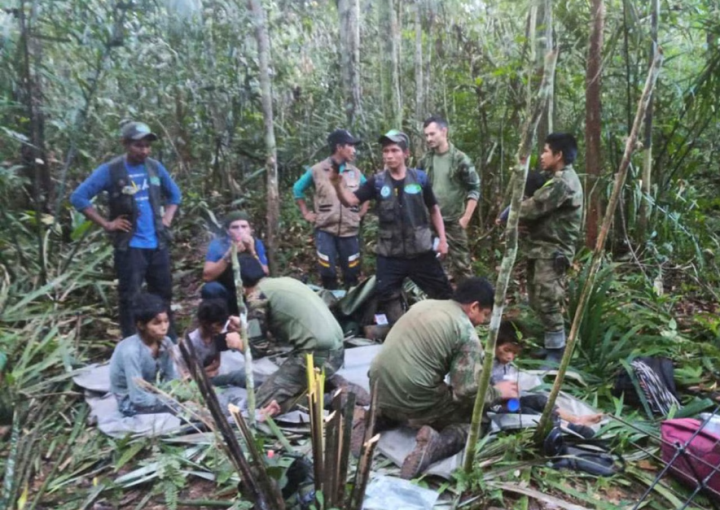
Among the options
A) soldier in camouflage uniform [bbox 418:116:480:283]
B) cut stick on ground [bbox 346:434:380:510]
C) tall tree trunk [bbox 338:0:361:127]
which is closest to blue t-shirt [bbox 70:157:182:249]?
soldier in camouflage uniform [bbox 418:116:480:283]

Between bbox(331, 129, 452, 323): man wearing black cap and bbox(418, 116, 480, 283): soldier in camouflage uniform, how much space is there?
56 centimetres

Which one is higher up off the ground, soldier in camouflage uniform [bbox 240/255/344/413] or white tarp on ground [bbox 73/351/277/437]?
soldier in camouflage uniform [bbox 240/255/344/413]

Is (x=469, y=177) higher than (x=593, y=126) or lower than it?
lower

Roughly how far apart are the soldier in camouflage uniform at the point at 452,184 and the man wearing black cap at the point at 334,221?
0.71m

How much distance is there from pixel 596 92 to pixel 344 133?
2.43 meters

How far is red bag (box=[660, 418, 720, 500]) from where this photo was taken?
9.80 ft

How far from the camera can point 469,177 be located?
222 inches

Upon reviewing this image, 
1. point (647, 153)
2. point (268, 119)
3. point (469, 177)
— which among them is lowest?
point (469, 177)

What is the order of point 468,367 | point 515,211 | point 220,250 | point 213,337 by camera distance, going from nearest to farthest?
1. point 515,211
2. point 468,367
3. point 213,337
4. point 220,250

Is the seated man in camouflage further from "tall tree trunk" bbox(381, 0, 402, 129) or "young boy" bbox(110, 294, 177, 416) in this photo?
"tall tree trunk" bbox(381, 0, 402, 129)

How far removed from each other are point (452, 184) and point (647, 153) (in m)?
1.75

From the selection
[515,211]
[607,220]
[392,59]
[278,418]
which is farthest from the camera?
[392,59]

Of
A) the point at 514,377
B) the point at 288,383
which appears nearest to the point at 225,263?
the point at 288,383

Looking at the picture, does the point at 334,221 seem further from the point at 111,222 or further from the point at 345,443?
the point at 345,443
